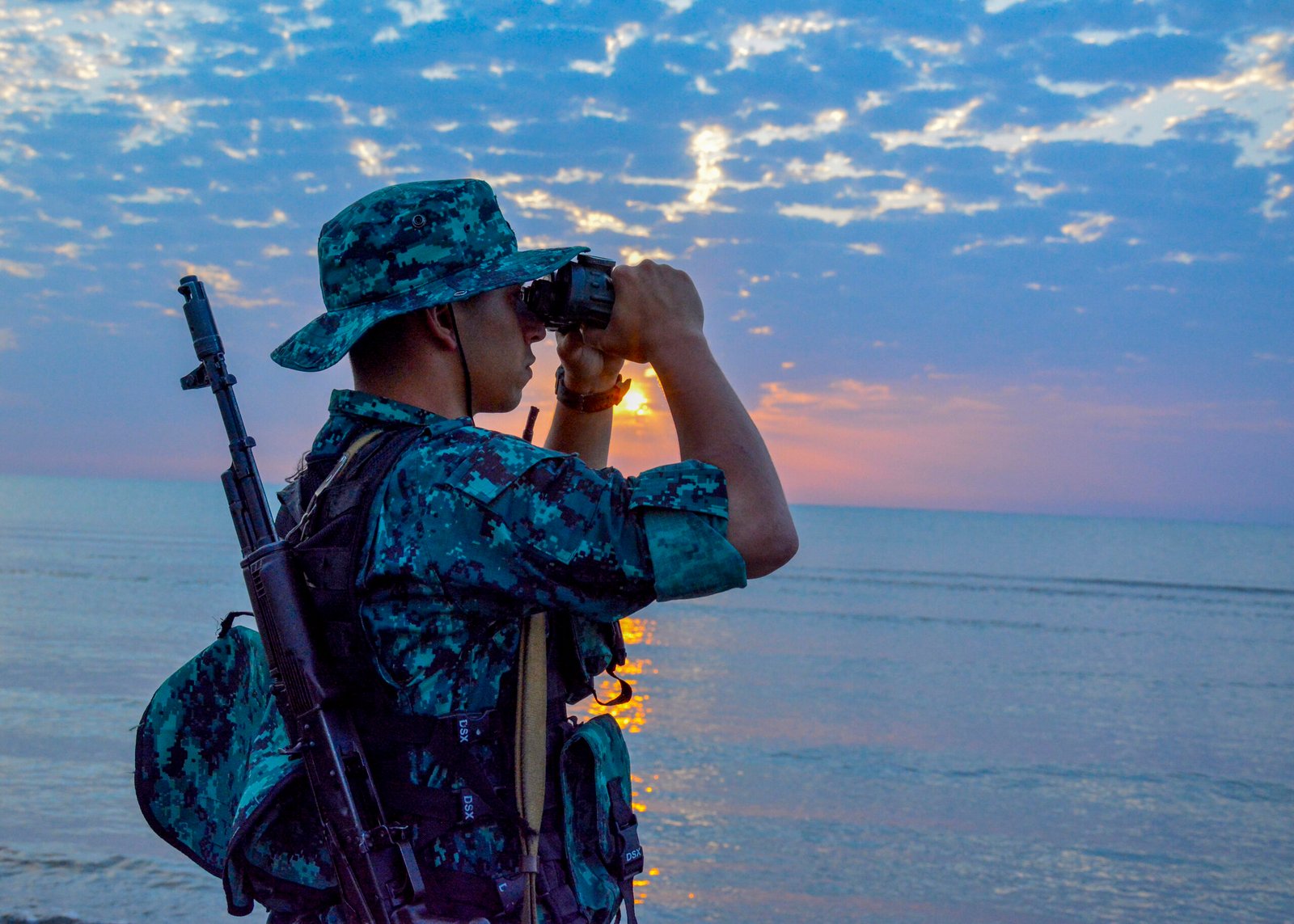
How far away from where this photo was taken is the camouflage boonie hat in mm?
1909

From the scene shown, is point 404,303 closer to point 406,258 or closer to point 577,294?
point 406,258

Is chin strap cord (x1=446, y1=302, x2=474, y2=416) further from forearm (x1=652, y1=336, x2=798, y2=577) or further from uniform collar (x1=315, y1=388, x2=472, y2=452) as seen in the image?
forearm (x1=652, y1=336, x2=798, y2=577)

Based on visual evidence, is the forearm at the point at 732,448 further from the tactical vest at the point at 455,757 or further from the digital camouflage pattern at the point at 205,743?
the digital camouflage pattern at the point at 205,743

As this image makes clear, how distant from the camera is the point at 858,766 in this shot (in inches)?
416

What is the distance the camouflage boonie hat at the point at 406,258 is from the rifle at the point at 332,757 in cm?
40

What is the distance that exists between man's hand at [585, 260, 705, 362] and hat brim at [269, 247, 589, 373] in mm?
117

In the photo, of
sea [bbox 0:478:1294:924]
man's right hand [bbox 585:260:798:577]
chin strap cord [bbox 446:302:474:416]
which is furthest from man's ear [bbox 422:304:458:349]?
sea [bbox 0:478:1294:924]

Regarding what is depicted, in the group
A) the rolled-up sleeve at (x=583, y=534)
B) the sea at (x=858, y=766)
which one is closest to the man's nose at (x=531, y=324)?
the rolled-up sleeve at (x=583, y=534)

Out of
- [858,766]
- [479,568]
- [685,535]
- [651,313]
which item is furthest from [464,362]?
[858,766]

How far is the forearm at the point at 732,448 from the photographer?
5.48ft

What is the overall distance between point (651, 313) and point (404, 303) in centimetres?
44

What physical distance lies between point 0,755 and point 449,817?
29.6ft

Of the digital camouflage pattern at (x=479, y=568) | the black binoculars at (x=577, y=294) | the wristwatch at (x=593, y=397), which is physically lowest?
the digital camouflage pattern at (x=479, y=568)

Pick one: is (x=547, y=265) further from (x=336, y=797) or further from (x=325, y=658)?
(x=336, y=797)
